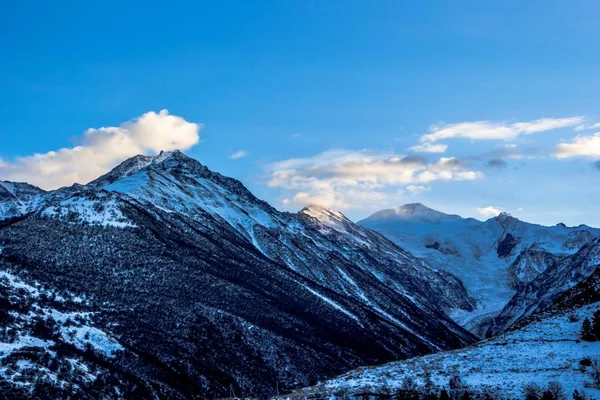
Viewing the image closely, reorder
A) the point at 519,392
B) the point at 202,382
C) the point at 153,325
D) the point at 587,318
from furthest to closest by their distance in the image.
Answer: the point at 153,325 → the point at 202,382 → the point at 587,318 → the point at 519,392

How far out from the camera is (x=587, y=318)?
10919 centimetres

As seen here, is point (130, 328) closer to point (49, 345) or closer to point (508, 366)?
point (49, 345)

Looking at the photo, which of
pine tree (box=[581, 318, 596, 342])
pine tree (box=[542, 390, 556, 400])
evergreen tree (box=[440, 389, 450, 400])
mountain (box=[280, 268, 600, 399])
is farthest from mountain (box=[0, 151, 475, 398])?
pine tree (box=[542, 390, 556, 400])

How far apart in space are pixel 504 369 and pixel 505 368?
0.52 meters

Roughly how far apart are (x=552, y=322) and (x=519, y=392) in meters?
31.7

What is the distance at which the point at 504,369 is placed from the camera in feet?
328

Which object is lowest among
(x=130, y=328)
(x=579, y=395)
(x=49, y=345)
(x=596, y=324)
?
(x=579, y=395)

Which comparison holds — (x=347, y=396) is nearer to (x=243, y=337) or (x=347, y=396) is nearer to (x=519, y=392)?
(x=519, y=392)

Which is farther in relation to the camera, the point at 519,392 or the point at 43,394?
the point at 43,394

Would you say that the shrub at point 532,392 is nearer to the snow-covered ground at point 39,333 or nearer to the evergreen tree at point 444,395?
the evergreen tree at point 444,395

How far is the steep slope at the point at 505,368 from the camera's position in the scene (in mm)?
91125

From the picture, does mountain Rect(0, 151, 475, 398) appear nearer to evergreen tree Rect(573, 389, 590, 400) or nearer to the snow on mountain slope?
the snow on mountain slope

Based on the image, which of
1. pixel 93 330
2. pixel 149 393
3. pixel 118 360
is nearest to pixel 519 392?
pixel 149 393

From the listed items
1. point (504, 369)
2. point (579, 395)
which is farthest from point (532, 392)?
point (504, 369)
